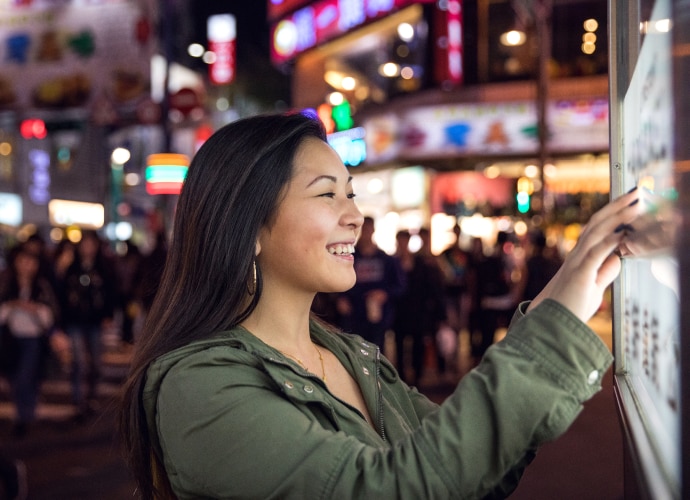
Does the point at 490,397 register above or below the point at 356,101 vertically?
below

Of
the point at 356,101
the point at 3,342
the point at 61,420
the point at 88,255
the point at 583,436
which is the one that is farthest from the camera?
the point at 356,101

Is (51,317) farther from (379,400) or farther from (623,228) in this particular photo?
(623,228)

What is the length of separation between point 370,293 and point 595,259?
740cm

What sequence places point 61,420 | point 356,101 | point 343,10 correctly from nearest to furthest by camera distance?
point 61,420 → point 343,10 → point 356,101

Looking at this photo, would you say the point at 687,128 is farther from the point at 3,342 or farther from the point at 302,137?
the point at 3,342

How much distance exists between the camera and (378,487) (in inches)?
47.3

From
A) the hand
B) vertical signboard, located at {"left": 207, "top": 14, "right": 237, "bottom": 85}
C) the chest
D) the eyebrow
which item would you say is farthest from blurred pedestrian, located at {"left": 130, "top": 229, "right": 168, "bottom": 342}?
vertical signboard, located at {"left": 207, "top": 14, "right": 237, "bottom": 85}

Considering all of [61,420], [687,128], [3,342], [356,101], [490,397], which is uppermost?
[356,101]

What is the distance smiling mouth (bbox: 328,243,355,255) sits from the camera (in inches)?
65.7

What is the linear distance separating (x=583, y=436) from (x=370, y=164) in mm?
12925

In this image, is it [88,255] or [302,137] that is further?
[88,255]

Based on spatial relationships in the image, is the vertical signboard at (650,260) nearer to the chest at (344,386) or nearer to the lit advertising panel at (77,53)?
the chest at (344,386)

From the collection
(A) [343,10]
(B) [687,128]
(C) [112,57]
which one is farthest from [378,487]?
(C) [112,57]

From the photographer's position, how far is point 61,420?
778 centimetres
